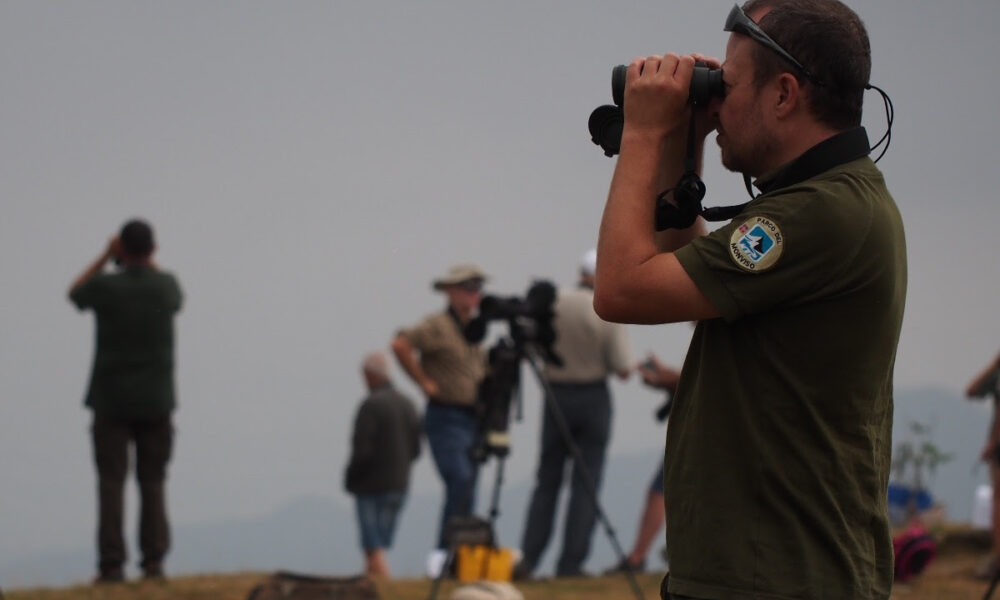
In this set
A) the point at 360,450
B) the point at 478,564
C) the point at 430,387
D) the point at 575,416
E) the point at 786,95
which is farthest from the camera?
the point at 360,450

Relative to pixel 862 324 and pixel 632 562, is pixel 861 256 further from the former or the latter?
pixel 632 562

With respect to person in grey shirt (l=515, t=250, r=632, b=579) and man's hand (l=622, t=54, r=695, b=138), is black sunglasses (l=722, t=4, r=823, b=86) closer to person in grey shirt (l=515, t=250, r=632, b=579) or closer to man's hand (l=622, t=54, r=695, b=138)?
man's hand (l=622, t=54, r=695, b=138)

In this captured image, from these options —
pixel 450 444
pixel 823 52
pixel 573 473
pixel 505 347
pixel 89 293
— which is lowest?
pixel 573 473

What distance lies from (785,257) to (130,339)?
19.9 ft

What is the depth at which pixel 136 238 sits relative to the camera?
7.70 meters

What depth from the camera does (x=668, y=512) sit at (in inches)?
90.7

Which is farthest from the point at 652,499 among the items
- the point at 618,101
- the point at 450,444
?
the point at 618,101

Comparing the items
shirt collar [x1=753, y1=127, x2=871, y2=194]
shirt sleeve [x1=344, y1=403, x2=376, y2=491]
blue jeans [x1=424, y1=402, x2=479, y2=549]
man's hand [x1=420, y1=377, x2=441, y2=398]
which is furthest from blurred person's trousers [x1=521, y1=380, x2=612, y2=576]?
shirt collar [x1=753, y1=127, x2=871, y2=194]

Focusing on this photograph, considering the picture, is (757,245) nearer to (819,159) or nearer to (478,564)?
(819,159)

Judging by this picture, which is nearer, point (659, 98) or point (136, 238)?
point (659, 98)

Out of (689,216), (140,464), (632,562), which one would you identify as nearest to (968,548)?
(632,562)

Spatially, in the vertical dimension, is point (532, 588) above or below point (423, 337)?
below

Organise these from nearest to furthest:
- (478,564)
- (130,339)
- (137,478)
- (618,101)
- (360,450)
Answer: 1. (618,101)
2. (478,564)
3. (130,339)
4. (137,478)
5. (360,450)

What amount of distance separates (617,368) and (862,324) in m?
6.71
